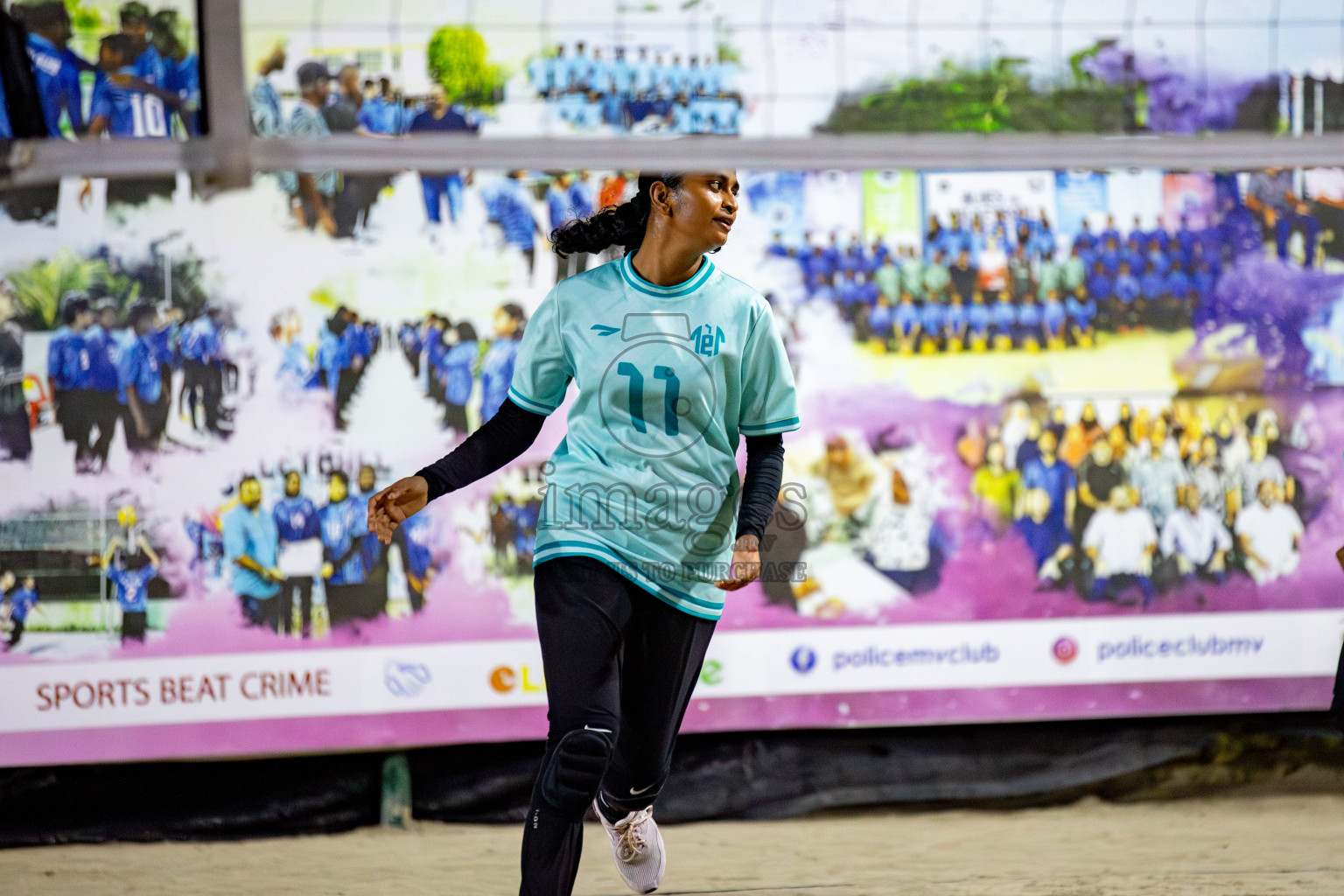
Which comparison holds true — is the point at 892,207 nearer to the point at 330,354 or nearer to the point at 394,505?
the point at 330,354

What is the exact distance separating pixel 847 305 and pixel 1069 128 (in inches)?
44.3

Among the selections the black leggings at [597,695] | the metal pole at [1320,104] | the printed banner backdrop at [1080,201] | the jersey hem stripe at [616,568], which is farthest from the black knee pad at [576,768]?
the metal pole at [1320,104]

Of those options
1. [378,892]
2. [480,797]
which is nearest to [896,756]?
[480,797]

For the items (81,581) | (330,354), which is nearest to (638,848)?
(330,354)

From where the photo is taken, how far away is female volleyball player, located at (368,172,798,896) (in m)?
2.77

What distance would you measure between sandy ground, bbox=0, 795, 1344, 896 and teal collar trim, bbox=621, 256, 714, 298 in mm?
2072

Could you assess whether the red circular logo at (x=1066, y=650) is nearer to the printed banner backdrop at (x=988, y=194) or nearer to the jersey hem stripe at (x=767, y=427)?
the printed banner backdrop at (x=988, y=194)

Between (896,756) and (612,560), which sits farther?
(896,756)

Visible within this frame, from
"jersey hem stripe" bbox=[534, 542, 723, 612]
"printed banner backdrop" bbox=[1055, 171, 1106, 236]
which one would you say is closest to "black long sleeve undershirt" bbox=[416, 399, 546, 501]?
"jersey hem stripe" bbox=[534, 542, 723, 612]

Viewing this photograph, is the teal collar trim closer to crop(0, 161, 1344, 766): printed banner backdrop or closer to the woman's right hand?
the woman's right hand

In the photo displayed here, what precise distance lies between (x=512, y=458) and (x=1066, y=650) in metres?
2.93

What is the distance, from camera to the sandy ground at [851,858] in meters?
4.12

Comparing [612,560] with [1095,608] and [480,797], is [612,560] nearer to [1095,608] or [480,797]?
[480,797]

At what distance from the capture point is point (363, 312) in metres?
4.81
